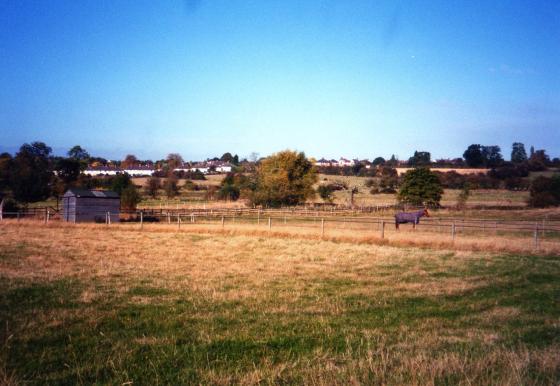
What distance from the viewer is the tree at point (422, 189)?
71875 mm

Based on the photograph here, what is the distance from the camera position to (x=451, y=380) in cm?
540

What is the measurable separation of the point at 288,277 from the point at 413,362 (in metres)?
8.39

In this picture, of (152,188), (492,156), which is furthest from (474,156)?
(152,188)

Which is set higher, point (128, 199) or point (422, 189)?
point (422, 189)

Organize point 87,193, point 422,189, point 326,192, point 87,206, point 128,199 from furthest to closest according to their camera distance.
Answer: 1. point 326,192
2. point 422,189
3. point 128,199
4. point 87,193
5. point 87,206

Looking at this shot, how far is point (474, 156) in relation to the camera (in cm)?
13975

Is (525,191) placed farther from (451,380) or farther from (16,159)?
(451,380)

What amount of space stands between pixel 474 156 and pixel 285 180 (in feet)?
278

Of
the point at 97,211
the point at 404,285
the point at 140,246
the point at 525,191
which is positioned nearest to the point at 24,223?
the point at 97,211

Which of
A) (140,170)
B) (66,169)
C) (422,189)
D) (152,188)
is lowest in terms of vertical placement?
(152,188)

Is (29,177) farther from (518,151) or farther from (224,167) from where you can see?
(518,151)

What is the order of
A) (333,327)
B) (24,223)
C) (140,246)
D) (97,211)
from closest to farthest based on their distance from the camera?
(333,327) → (140,246) → (24,223) → (97,211)

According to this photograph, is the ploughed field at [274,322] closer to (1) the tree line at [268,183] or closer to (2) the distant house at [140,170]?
(1) the tree line at [268,183]

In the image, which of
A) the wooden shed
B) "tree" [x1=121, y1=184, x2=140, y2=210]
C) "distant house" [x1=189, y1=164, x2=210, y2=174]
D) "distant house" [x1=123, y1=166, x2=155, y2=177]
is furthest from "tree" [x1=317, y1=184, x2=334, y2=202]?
"distant house" [x1=123, y1=166, x2=155, y2=177]
